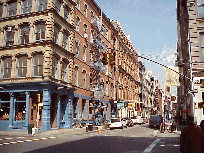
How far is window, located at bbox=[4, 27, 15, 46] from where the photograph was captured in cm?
3010

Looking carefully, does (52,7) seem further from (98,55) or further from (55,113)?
(98,55)

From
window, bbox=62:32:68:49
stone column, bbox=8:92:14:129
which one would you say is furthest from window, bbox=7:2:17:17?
stone column, bbox=8:92:14:129

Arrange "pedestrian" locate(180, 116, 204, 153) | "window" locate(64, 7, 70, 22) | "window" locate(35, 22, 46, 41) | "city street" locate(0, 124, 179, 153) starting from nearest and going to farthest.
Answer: "pedestrian" locate(180, 116, 204, 153)
"city street" locate(0, 124, 179, 153)
"window" locate(35, 22, 46, 41)
"window" locate(64, 7, 70, 22)

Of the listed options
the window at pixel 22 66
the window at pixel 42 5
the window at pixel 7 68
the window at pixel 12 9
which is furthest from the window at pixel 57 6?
the window at pixel 7 68

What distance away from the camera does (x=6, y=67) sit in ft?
96.7

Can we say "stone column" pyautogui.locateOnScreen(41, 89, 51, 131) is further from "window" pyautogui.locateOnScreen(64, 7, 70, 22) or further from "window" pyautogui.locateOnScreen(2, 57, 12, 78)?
"window" pyautogui.locateOnScreen(64, 7, 70, 22)

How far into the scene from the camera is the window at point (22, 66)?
28.5 metres

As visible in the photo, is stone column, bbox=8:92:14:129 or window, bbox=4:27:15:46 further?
window, bbox=4:27:15:46

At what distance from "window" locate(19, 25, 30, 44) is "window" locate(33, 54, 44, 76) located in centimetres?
263

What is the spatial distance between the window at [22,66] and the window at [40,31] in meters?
2.70

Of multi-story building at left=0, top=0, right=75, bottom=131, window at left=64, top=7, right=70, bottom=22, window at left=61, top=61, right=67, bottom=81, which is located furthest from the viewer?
window at left=64, top=7, right=70, bottom=22

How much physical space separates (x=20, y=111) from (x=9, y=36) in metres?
9.08

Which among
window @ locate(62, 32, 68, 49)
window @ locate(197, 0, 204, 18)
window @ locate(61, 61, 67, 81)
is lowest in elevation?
window @ locate(61, 61, 67, 81)

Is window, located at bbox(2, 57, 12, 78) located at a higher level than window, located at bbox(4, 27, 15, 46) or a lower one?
lower
